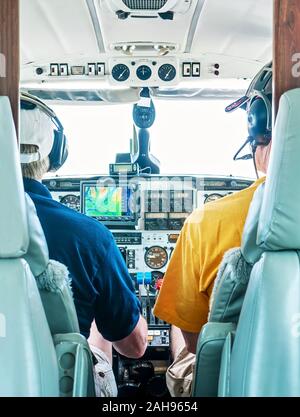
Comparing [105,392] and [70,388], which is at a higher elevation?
[70,388]

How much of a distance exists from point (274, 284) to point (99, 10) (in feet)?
5.57

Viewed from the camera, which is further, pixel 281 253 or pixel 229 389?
pixel 229 389

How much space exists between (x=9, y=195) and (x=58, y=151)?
773 mm

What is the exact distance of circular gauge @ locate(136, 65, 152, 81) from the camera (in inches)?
109

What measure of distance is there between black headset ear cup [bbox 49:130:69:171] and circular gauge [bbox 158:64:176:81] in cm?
111

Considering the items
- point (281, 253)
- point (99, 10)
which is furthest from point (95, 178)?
point (281, 253)

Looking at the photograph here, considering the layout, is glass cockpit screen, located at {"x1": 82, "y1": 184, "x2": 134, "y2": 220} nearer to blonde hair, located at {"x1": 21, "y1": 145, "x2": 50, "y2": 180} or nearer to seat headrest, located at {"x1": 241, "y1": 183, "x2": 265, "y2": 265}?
blonde hair, located at {"x1": 21, "y1": 145, "x2": 50, "y2": 180}

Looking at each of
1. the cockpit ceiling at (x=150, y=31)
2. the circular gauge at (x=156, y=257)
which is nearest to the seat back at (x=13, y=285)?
the cockpit ceiling at (x=150, y=31)

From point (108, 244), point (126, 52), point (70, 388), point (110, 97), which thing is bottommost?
point (70, 388)

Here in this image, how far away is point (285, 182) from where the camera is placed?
1004 millimetres

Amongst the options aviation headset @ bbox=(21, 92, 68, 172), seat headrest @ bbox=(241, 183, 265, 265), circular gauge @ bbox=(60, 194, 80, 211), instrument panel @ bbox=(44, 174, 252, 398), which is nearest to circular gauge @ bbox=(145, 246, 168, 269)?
instrument panel @ bbox=(44, 174, 252, 398)

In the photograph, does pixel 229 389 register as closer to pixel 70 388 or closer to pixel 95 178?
pixel 70 388

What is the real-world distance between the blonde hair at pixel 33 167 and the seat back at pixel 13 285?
547 mm

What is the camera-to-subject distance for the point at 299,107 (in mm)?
1014
